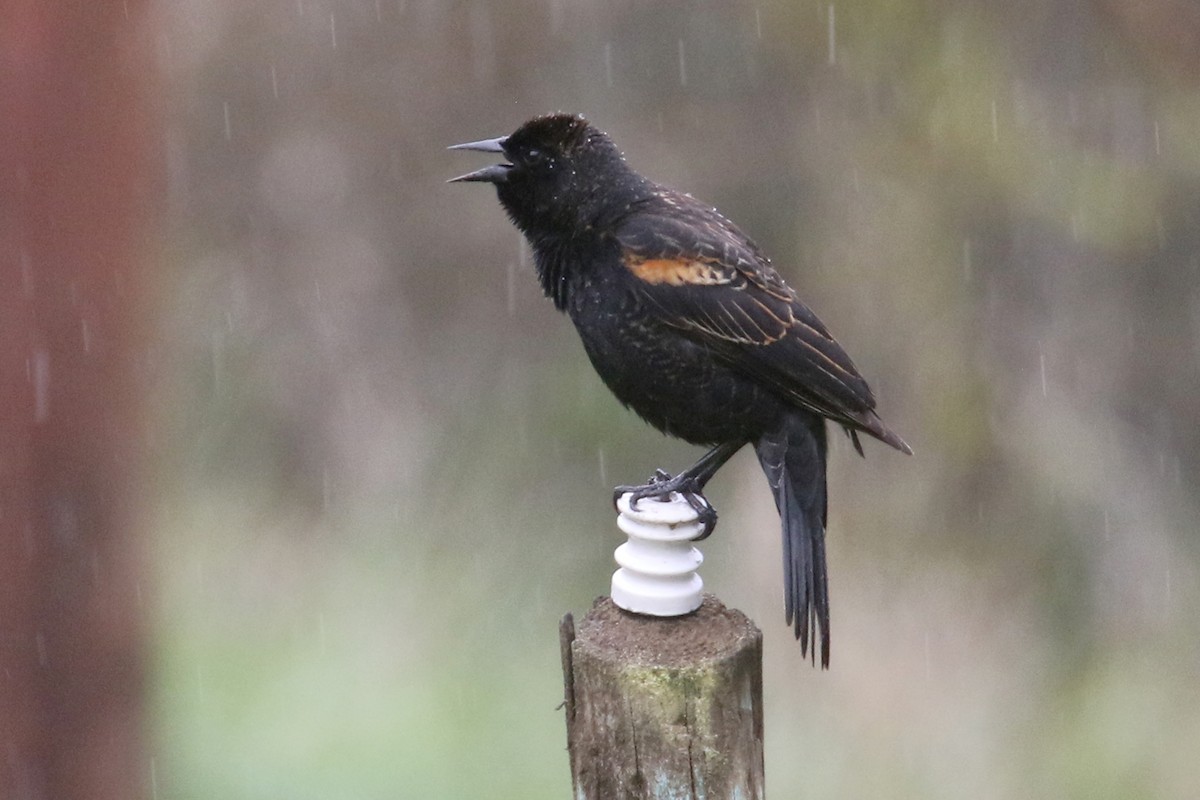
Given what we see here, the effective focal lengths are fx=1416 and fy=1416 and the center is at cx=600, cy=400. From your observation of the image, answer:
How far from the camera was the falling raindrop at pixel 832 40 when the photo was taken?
23.4 ft

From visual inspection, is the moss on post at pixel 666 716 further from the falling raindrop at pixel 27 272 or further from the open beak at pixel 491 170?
the falling raindrop at pixel 27 272

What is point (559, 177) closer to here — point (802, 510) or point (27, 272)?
point (802, 510)

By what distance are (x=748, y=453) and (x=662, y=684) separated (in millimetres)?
4514

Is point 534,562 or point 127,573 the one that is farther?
point 534,562

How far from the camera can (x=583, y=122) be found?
371 centimetres

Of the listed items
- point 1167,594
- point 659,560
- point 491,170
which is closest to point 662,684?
point 659,560

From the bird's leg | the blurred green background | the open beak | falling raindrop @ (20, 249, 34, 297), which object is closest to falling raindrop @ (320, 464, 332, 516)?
the blurred green background

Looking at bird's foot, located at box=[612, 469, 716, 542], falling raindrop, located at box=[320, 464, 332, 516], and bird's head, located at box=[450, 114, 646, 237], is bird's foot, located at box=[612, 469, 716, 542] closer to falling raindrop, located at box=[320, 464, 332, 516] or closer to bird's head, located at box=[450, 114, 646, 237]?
bird's head, located at box=[450, 114, 646, 237]

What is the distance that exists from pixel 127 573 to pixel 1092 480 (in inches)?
178

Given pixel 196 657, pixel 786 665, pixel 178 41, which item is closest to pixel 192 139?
pixel 178 41

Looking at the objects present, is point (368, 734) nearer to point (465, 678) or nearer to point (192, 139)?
point (465, 678)

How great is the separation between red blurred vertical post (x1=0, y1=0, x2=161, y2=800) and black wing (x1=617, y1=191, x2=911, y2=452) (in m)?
1.69

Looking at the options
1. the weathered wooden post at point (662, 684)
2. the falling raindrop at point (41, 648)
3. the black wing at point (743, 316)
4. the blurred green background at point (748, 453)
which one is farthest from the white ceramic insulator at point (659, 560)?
the blurred green background at point (748, 453)

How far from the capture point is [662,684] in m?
2.59
